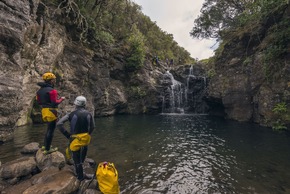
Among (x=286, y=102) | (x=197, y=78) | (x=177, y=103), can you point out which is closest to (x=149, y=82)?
(x=177, y=103)

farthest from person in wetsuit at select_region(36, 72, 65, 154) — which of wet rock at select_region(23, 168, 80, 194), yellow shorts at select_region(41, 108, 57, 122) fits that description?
wet rock at select_region(23, 168, 80, 194)

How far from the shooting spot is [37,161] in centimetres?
705

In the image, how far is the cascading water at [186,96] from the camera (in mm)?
33531

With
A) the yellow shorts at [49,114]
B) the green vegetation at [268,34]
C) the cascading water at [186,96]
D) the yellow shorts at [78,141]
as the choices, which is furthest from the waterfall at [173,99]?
the yellow shorts at [78,141]

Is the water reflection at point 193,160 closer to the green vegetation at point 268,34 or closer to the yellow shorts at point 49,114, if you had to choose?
the yellow shorts at point 49,114

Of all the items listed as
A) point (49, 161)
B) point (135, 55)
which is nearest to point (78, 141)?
point (49, 161)

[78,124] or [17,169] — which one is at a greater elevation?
[78,124]

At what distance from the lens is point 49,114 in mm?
7109

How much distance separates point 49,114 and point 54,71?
15541 mm

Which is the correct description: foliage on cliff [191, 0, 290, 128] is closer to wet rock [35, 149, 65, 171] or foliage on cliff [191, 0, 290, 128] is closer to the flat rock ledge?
the flat rock ledge

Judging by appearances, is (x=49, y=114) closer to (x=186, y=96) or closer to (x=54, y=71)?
(x=54, y=71)

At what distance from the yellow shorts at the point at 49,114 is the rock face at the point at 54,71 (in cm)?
419

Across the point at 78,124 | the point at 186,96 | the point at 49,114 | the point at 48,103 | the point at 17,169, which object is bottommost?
the point at 17,169

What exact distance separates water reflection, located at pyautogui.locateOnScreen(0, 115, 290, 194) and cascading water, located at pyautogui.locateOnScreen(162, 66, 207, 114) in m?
18.3
